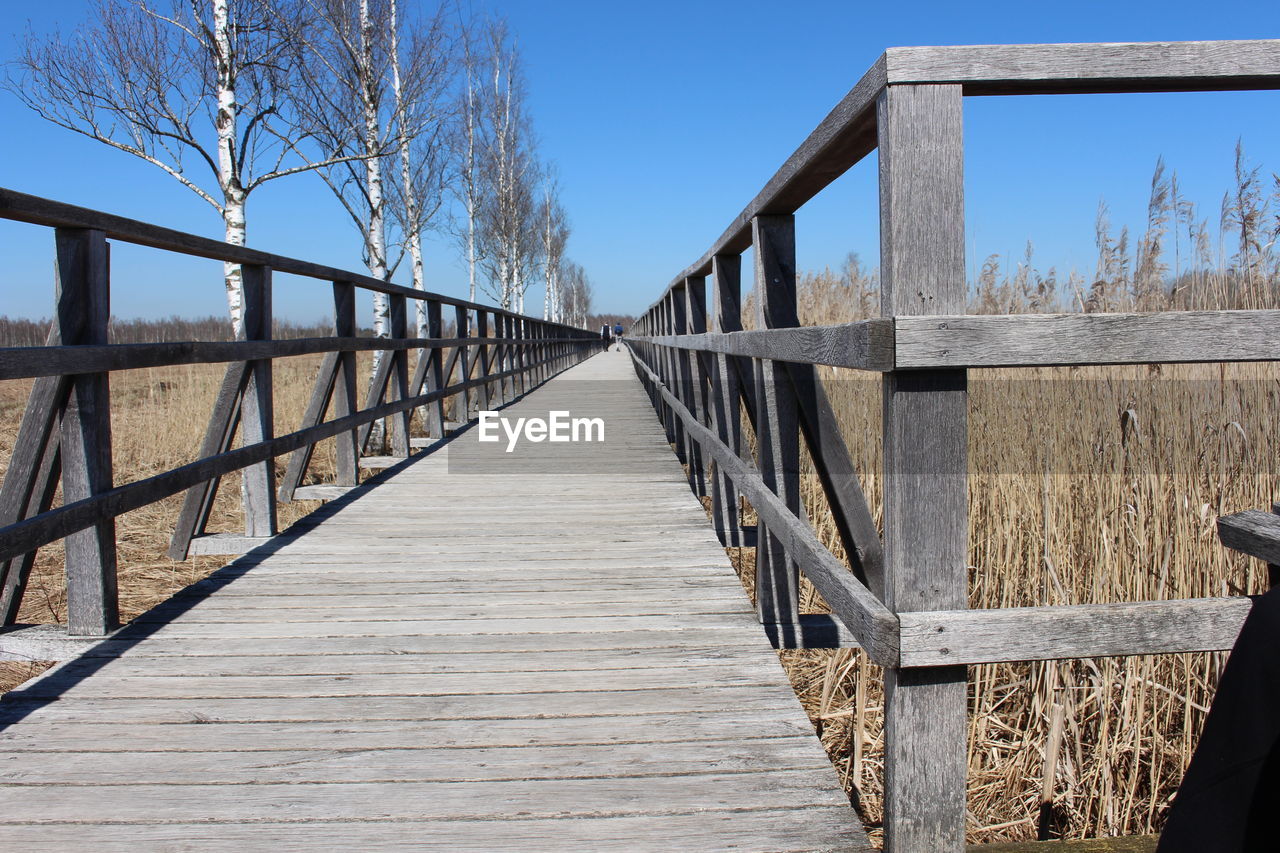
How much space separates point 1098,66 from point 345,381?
4.38 m

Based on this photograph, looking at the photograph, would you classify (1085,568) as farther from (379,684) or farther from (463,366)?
(463,366)

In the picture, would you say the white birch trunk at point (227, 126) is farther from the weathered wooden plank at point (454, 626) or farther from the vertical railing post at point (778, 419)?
the vertical railing post at point (778, 419)

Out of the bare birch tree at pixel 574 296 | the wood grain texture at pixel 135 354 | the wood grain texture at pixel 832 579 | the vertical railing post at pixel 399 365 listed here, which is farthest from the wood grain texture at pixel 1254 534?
the bare birch tree at pixel 574 296

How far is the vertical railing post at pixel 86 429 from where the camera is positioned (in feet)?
8.13

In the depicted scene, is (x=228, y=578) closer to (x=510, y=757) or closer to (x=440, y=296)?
(x=510, y=757)

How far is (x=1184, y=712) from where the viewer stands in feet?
8.80

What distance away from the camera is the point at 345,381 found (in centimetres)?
503

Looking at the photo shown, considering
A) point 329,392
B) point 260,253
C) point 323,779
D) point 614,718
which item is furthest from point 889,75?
point 329,392

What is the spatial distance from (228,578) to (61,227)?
4.37 feet

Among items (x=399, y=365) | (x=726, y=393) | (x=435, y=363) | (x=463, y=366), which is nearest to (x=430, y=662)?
(x=726, y=393)

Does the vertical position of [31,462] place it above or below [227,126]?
below

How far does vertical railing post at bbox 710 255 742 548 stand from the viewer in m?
3.53

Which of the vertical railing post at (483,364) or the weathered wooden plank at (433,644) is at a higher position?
the vertical railing post at (483,364)

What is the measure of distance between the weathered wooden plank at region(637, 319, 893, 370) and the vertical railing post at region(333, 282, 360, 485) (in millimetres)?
2846
